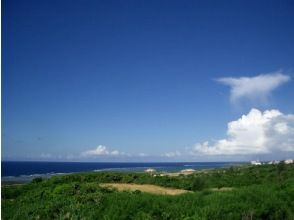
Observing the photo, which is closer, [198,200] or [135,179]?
[198,200]

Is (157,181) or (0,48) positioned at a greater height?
(0,48)

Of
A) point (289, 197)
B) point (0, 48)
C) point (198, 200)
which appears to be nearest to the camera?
point (0, 48)

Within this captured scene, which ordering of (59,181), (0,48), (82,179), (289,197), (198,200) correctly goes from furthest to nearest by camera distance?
(82,179) < (59,181) < (289,197) < (198,200) < (0,48)

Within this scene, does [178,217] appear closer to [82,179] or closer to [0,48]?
[0,48]

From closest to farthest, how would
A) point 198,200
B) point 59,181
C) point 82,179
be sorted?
point 198,200 < point 59,181 < point 82,179

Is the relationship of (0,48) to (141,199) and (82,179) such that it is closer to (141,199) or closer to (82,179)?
(141,199)

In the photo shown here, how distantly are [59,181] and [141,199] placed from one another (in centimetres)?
1227

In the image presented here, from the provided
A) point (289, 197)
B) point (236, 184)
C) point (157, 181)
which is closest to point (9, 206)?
point (289, 197)

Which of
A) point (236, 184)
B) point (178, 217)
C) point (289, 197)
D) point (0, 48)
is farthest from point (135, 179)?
point (0, 48)

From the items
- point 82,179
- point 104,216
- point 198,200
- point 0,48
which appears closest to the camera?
point 0,48

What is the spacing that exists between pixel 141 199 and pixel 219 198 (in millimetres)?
2685

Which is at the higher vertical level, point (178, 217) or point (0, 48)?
point (0, 48)

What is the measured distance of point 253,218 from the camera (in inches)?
497

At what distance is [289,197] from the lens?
54.6 ft
